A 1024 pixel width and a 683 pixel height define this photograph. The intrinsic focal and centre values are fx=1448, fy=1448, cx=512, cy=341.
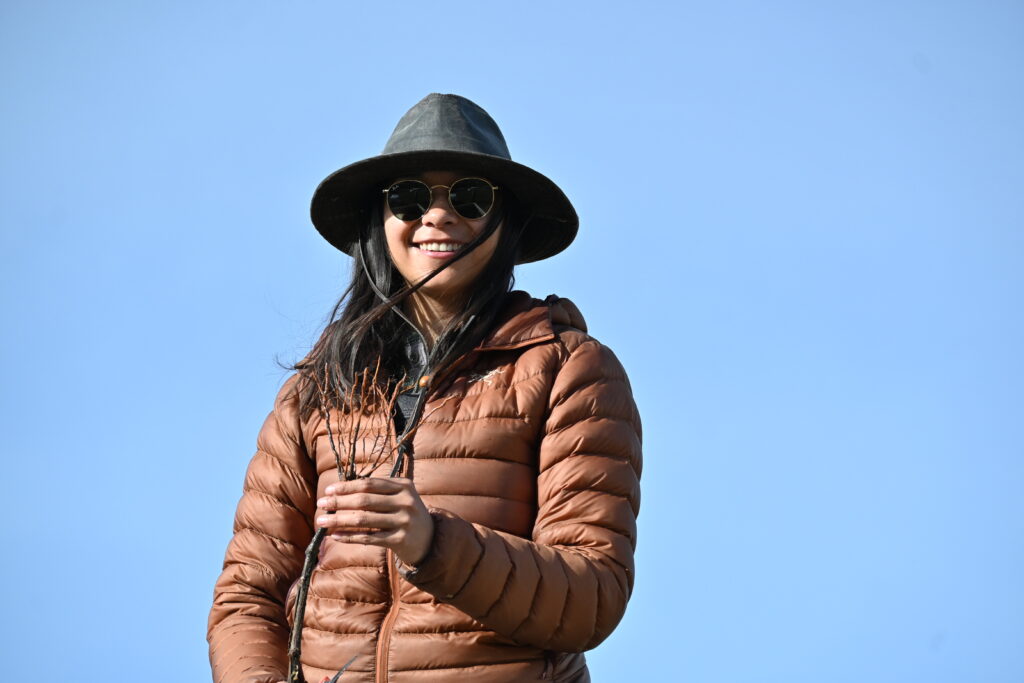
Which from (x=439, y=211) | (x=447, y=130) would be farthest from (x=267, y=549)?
(x=447, y=130)

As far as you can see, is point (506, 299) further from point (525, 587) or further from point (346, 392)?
point (525, 587)

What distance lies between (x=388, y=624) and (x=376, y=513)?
0.67m

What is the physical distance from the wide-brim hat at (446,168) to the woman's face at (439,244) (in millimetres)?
106

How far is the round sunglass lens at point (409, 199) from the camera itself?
17.1 feet

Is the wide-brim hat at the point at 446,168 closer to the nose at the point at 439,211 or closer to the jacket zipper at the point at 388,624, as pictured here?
the nose at the point at 439,211

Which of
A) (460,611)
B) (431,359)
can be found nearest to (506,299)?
(431,359)

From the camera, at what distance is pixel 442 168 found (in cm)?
526

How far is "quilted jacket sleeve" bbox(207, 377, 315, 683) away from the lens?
16.2 feet

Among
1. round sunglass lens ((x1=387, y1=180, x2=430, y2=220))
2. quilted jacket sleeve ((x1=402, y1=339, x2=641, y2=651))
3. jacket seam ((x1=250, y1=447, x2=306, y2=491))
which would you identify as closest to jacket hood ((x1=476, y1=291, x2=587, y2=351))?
quilted jacket sleeve ((x1=402, y1=339, x2=641, y2=651))

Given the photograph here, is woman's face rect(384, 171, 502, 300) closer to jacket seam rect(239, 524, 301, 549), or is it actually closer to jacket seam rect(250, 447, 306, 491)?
jacket seam rect(250, 447, 306, 491)

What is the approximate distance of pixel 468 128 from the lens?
535 centimetres

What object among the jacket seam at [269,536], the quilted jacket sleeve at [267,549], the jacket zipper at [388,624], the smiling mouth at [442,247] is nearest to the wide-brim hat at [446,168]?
the smiling mouth at [442,247]

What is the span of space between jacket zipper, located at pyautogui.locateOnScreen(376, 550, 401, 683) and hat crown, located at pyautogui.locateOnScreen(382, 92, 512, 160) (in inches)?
58.4

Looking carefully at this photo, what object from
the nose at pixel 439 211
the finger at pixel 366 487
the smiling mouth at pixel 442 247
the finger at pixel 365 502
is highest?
the nose at pixel 439 211
